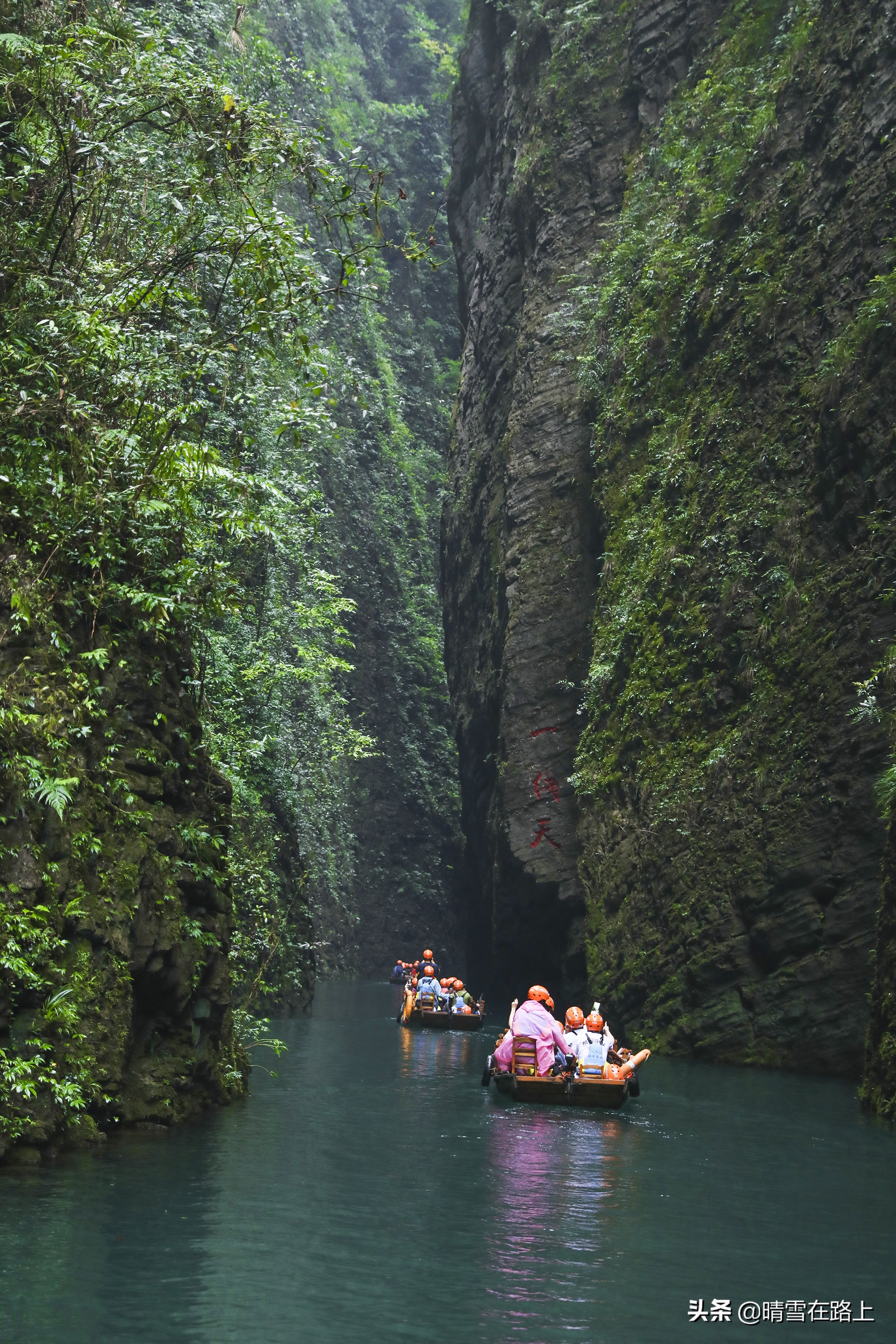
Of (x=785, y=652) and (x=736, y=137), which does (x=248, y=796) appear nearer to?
(x=785, y=652)

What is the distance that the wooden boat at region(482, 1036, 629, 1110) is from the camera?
17250 millimetres

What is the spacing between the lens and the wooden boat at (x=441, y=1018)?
99.2 feet

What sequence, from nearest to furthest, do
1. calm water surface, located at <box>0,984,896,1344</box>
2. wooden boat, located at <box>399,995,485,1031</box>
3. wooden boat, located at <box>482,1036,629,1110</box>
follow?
calm water surface, located at <box>0,984,896,1344</box> → wooden boat, located at <box>482,1036,629,1110</box> → wooden boat, located at <box>399,995,485,1031</box>

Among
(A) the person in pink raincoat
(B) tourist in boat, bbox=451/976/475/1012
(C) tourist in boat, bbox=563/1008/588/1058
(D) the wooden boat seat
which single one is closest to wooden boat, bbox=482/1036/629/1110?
(D) the wooden boat seat

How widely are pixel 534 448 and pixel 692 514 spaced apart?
8.98m

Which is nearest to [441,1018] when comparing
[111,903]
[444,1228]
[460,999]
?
[460,999]

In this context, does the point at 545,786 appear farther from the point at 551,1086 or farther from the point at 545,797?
the point at 551,1086

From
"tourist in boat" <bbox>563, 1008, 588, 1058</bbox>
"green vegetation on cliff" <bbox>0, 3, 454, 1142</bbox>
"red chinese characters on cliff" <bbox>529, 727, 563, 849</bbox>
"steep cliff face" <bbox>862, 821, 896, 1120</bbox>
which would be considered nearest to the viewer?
"green vegetation on cliff" <bbox>0, 3, 454, 1142</bbox>

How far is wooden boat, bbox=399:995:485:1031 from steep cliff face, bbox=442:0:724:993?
2461mm

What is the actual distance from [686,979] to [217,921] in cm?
1249

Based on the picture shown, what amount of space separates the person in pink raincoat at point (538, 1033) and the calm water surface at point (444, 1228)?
68.4 inches

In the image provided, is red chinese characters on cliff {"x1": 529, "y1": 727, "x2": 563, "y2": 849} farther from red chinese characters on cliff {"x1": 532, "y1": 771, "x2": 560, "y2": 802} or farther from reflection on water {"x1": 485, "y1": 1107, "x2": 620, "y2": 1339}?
reflection on water {"x1": 485, "y1": 1107, "x2": 620, "y2": 1339}

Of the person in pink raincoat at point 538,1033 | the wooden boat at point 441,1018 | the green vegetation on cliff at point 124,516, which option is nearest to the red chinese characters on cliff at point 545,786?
the wooden boat at point 441,1018

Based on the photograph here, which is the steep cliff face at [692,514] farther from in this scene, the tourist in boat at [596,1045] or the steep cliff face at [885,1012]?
the tourist in boat at [596,1045]
